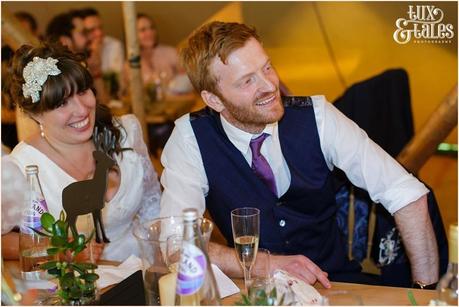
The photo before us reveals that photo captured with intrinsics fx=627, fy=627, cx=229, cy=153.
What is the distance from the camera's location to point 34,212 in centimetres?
168

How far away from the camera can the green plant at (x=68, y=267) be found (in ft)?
4.74

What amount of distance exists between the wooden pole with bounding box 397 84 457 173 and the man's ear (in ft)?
2.63

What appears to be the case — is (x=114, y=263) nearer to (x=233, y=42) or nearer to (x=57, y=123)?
(x=57, y=123)

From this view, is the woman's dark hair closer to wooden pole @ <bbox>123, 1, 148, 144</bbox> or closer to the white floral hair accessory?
the white floral hair accessory

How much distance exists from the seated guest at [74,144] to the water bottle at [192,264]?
3.05 feet

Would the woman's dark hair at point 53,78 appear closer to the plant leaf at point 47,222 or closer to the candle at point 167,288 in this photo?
the plant leaf at point 47,222

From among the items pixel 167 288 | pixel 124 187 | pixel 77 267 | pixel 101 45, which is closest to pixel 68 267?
pixel 77 267

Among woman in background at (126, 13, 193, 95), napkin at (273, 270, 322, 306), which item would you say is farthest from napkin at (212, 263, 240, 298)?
woman in background at (126, 13, 193, 95)

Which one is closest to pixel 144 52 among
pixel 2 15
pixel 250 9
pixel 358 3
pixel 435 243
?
pixel 250 9

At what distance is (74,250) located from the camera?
146 centimetres

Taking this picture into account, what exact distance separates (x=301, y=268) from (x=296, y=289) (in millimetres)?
176

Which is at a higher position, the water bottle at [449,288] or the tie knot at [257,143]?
the tie knot at [257,143]

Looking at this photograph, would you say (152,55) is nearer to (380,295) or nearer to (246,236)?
(246,236)

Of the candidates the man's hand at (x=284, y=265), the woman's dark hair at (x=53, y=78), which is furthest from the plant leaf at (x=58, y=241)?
the woman's dark hair at (x=53, y=78)
